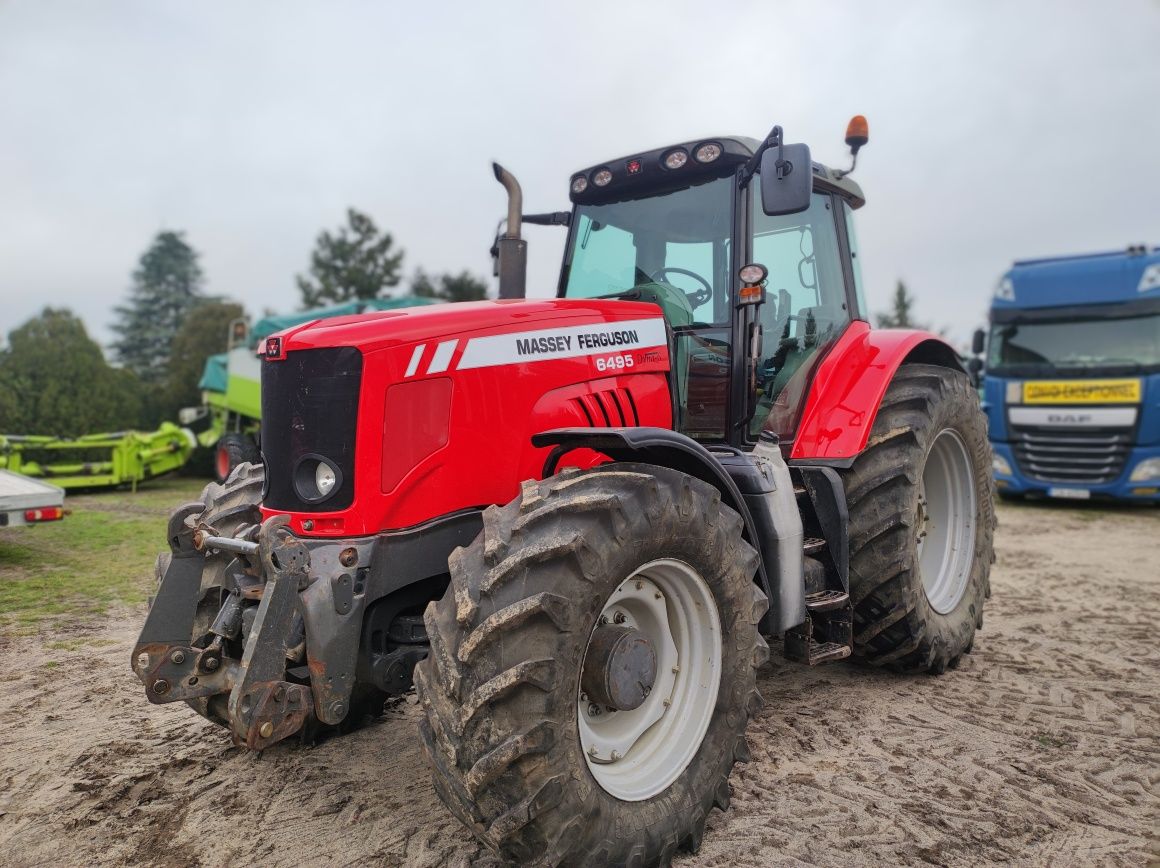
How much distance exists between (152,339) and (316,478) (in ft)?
138

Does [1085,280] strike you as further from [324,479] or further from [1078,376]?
[324,479]

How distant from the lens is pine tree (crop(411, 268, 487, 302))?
30125 mm

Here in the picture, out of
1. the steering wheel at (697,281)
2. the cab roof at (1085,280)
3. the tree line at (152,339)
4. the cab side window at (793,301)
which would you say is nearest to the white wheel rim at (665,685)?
the cab side window at (793,301)

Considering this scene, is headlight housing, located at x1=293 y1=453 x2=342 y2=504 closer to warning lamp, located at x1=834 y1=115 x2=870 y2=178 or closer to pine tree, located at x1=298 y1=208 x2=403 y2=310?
warning lamp, located at x1=834 y1=115 x2=870 y2=178

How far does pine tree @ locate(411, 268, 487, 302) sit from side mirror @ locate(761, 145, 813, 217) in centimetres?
2653

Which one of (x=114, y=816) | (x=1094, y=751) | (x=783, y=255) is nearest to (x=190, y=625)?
(x=114, y=816)

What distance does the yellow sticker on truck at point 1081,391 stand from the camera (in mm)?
10219

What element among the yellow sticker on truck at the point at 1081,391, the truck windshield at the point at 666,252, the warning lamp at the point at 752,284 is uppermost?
the truck windshield at the point at 666,252

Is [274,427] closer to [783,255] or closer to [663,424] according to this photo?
[663,424]

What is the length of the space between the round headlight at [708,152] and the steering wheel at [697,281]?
18.4 inches

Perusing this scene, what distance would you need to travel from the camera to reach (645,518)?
2434 mm

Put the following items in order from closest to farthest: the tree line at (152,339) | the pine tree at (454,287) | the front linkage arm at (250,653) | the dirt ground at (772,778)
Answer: the front linkage arm at (250,653) < the dirt ground at (772,778) < the tree line at (152,339) < the pine tree at (454,287)

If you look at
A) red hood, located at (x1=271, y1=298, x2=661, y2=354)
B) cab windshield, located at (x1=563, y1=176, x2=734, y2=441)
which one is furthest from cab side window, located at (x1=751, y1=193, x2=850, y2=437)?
red hood, located at (x1=271, y1=298, x2=661, y2=354)

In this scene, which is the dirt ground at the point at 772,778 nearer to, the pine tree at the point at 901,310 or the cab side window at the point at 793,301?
the cab side window at the point at 793,301
